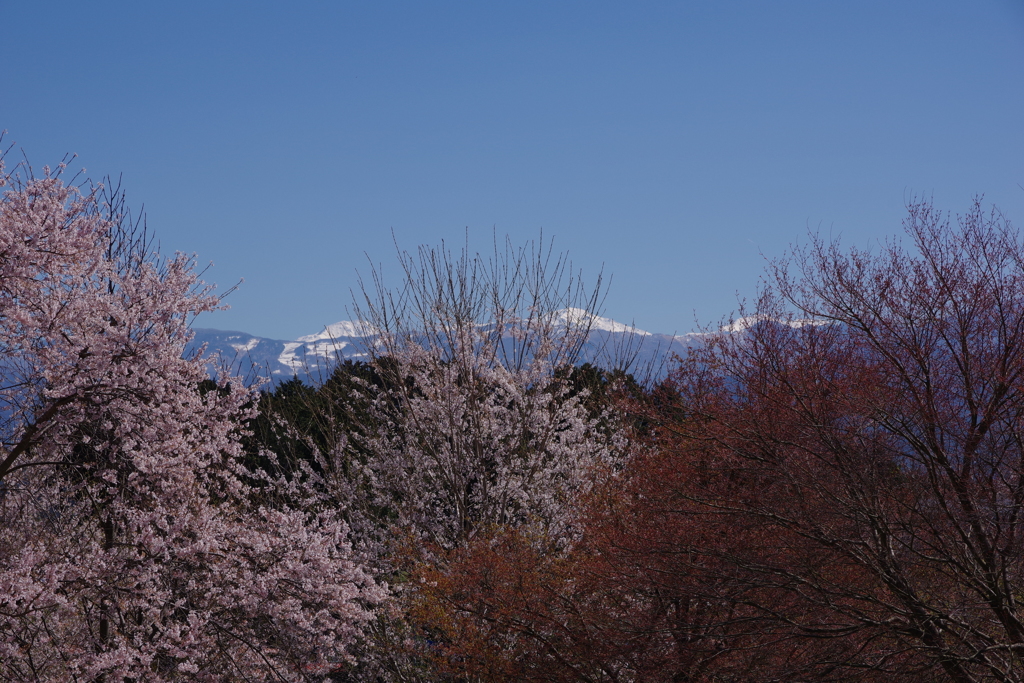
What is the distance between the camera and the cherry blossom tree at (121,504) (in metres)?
8.98

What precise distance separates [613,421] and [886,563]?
8.06 meters

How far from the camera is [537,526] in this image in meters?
13.0

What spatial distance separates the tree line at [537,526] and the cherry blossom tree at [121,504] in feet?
0.14

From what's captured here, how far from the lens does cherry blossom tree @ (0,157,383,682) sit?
8.98 meters

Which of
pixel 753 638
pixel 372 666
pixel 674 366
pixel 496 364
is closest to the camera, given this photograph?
pixel 753 638

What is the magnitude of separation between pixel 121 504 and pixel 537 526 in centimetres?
593

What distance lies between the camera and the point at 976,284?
11484mm

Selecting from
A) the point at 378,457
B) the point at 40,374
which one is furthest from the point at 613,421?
the point at 40,374

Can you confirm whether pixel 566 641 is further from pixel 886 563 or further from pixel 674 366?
pixel 674 366

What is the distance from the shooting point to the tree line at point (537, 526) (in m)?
9.08

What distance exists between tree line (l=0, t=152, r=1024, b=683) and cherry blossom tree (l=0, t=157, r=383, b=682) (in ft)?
0.14

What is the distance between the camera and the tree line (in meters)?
9.08

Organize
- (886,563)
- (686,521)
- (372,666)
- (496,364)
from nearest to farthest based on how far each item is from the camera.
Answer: (886,563), (686,521), (372,666), (496,364)

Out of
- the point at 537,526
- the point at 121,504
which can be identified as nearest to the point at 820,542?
the point at 537,526
